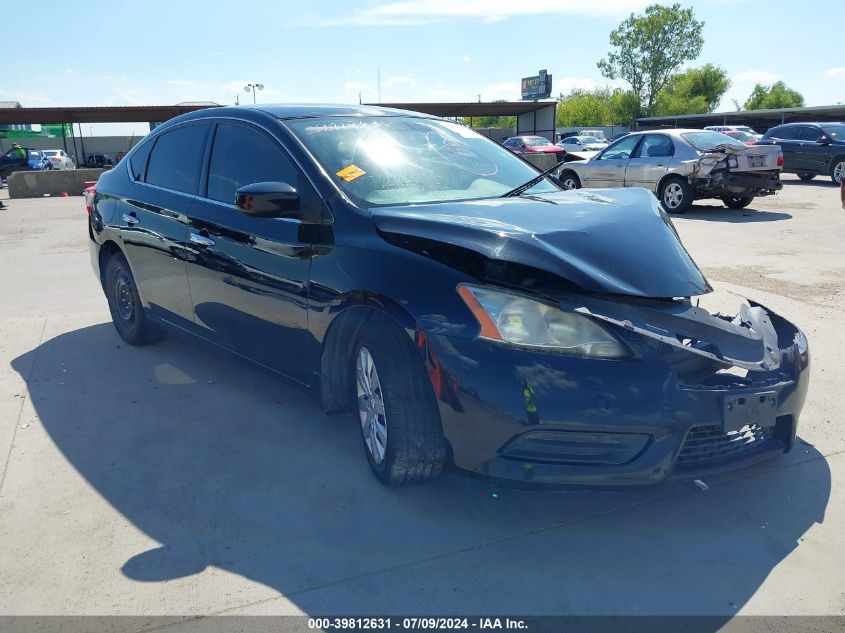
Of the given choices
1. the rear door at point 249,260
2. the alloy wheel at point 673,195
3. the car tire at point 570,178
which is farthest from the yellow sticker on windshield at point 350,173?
the car tire at point 570,178

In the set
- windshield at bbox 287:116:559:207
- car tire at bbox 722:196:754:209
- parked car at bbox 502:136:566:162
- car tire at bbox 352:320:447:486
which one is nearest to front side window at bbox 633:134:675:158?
car tire at bbox 722:196:754:209

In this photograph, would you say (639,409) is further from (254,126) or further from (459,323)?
(254,126)

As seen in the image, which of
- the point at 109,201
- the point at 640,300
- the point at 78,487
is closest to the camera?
the point at 640,300

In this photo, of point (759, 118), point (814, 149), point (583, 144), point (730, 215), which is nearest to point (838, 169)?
point (814, 149)

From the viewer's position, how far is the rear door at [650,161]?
42.5ft

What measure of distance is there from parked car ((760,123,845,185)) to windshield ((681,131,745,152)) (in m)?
7.48

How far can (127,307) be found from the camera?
5262mm

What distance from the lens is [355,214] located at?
319 centimetres

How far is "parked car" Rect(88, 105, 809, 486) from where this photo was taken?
255 cm

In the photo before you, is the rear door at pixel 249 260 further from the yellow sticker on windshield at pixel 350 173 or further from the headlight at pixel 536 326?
the headlight at pixel 536 326

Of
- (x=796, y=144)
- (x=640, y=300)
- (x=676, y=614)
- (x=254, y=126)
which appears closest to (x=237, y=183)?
(x=254, y=126)

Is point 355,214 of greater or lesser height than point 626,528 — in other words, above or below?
above

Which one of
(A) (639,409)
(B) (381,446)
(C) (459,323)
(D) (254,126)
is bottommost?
(B) (381,446)

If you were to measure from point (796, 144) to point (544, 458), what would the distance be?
20.0m
